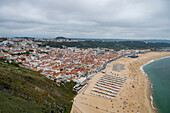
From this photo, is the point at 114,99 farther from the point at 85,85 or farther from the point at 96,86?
the point at 85,85

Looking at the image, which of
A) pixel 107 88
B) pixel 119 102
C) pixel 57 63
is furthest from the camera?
pixel 57 63

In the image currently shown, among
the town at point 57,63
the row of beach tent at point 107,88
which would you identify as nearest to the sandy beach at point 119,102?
A: the row of beach tent at point 107,88

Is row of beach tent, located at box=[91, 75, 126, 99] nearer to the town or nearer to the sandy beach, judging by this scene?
the sandy beach

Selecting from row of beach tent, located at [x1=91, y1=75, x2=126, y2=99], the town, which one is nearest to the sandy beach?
row of beach tent, located at [x1=91, y1=75, x2=126, y2=99]

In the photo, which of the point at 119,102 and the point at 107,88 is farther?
the point at 107,88

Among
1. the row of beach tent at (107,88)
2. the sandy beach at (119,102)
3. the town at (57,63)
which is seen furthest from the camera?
the town at (57,63)

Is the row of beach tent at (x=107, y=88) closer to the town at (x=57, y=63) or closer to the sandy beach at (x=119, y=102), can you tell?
the sandy beach at (x=119, y=102)

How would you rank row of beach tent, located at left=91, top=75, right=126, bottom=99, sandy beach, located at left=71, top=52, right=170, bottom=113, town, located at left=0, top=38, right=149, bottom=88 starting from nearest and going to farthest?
1. sandy beach, located at left=71, top=52, right=170, bottom=113
2. row of beach tent, located at left=91, top=75, right=126, bottom=99
3. town, located at left=0, top=38, right=149, bottom=88

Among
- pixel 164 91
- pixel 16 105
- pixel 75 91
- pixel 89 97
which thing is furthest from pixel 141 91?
pixel 16 105

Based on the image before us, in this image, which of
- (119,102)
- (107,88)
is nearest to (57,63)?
(107,88)

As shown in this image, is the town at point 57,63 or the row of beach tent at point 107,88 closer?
the row of beach tent at point 107,88

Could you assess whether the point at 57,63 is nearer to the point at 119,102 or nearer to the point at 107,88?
the point at 107,88
